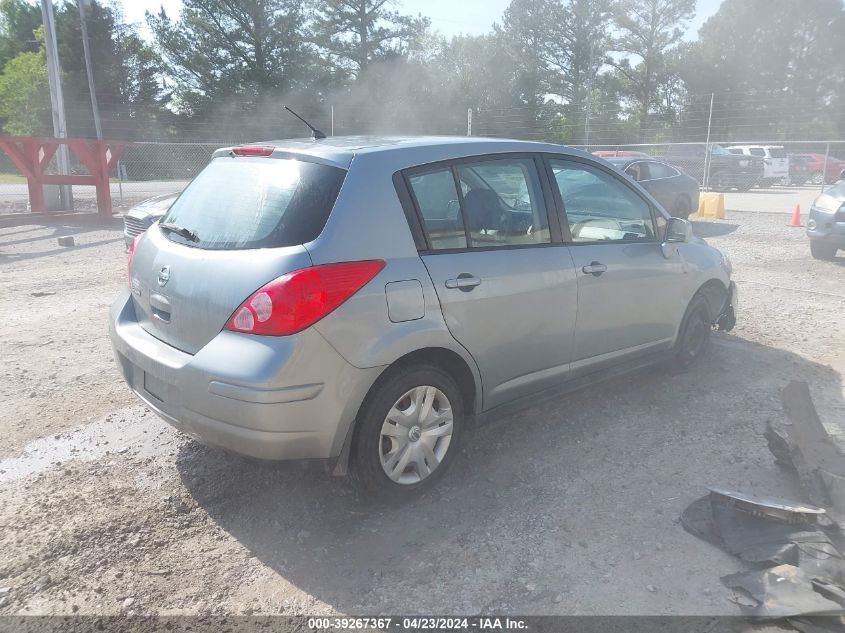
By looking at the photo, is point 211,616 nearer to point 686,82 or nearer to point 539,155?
point 539,155

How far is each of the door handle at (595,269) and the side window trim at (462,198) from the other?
0.19 m

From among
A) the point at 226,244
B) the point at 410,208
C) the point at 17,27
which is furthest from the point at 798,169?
the point at 17,27

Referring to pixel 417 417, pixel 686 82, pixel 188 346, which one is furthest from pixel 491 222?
pixel 686 82

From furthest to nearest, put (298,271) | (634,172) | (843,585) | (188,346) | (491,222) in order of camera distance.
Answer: (634,172), (491,222), (188,346), (298,271), (843,585)

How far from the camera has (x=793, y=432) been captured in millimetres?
3574

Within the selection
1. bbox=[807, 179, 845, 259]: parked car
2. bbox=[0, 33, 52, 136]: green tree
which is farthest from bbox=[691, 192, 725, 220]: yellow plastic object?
bbox=[0, 33, 52, 136]: green tree

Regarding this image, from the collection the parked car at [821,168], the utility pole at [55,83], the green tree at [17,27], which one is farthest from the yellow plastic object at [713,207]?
the green tree at [17,27]

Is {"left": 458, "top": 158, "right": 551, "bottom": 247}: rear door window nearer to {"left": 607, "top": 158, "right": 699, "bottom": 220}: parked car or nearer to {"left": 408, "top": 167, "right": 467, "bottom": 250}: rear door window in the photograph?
{"left": 408, "top": 167, "right": 467, "bottom": 250}: rear door window

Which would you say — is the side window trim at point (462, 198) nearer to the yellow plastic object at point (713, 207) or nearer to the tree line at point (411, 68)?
the yellow plastic object at point (713, 207)

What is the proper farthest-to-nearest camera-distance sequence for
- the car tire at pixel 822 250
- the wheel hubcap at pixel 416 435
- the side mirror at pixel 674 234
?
1. the car tire at pixel 822 250
2. the side mirror at pixel 674 234
3. the wheel hubcap at pixel 416 435

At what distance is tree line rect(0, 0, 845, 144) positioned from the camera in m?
37.2

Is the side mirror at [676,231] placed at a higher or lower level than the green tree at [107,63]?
lower

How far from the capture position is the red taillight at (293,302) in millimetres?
2773

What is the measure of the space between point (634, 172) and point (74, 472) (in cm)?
1125
